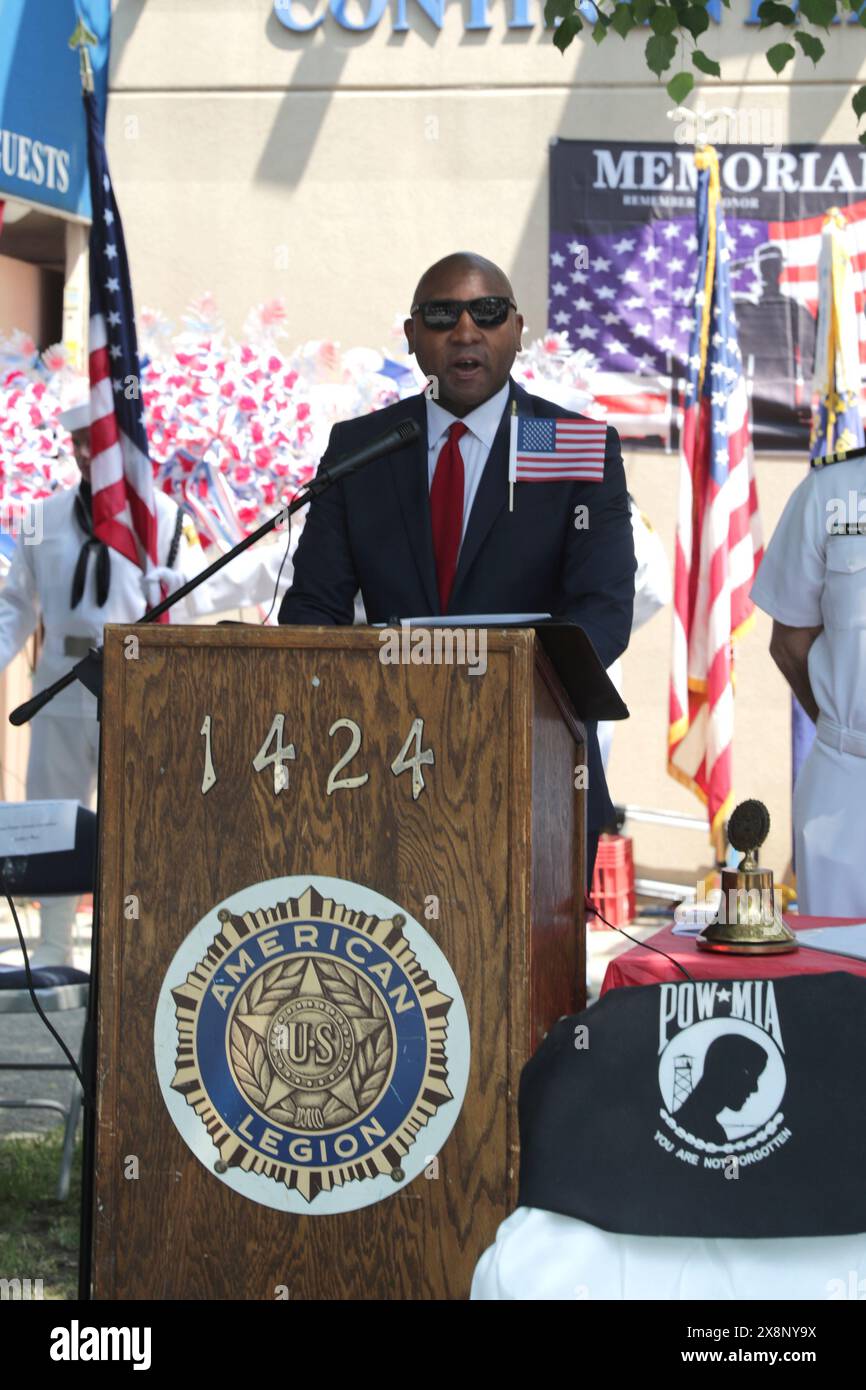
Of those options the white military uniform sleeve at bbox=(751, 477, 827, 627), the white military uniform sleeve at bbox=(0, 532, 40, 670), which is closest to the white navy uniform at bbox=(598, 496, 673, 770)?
the white military uniform sleeve at bbox=(0, 532, 40, 670)

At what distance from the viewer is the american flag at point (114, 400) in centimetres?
650

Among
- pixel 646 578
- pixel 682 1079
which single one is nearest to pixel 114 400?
pixel 646 578

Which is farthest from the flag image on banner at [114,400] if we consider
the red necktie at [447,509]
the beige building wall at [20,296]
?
the beige building wall at [20,296]

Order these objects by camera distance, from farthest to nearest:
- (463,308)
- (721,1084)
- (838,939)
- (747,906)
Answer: (463,308)
(838,939)
(747,906)
(721,1084)

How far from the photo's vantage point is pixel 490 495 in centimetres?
346

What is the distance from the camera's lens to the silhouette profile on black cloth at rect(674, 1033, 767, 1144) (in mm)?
1795

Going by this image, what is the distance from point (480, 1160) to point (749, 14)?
381 inches

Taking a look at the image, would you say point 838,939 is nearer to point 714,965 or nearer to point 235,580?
point 714,965

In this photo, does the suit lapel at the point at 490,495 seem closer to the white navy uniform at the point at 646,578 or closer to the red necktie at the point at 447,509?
the red necktie at the point at 447,509

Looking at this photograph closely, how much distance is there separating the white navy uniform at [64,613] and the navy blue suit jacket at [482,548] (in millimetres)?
3192

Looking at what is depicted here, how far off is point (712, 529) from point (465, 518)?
201 inches

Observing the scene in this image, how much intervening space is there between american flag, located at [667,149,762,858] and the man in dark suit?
4.95m

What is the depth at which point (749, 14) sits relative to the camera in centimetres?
1065

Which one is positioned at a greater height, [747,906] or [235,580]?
[235,580]
